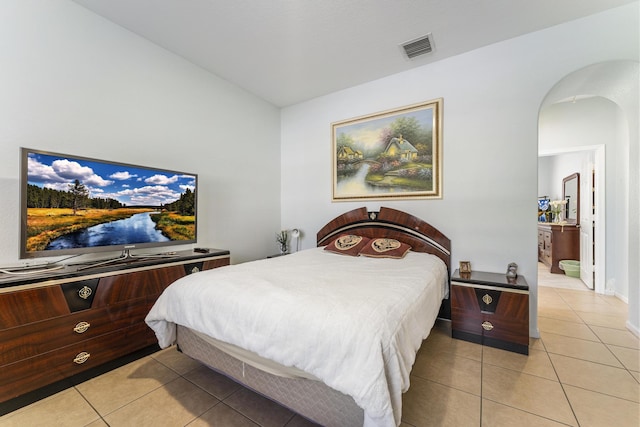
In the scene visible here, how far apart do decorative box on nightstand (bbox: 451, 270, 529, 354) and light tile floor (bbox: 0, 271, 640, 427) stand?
0.10m

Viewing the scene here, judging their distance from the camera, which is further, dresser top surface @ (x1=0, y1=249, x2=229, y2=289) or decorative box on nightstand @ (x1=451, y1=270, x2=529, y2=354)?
decorative box on nightstand @ (x1=451, y1=270, x2=529, y2=354)

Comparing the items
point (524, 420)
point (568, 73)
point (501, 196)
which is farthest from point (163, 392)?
point (568, 73)

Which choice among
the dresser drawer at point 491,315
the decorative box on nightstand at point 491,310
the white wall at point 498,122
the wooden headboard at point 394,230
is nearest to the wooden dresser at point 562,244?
the white wall at point 498,122

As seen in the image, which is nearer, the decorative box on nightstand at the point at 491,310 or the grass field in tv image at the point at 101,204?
the grass field in tv image at the point at 101,204

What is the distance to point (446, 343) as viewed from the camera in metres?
2.48

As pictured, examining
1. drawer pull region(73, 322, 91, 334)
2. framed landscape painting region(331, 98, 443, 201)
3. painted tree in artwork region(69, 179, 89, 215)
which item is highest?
Result: framed landscape painting region(331, 98, 443, 201)

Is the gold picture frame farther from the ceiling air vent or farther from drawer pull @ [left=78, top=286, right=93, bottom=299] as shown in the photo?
drawer pull @ [left=78, top=286, right=93, bottom=299]


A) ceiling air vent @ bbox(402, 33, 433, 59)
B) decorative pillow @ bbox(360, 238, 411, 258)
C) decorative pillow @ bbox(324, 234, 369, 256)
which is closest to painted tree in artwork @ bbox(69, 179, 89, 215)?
decorative pillow @ bbox(324, 234, 369, 256)

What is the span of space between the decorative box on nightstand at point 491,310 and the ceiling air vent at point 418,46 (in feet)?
8.05

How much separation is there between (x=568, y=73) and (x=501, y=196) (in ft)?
4.14

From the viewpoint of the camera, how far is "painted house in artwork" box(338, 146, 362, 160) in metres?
3.71

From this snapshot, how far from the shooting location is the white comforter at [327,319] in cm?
113

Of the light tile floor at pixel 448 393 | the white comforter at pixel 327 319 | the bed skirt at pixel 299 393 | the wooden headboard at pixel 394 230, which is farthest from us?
the wooden headboard at pixel 394 230

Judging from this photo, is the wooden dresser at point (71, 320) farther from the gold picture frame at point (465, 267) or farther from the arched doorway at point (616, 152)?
the arched doorway at point (616, 152)
